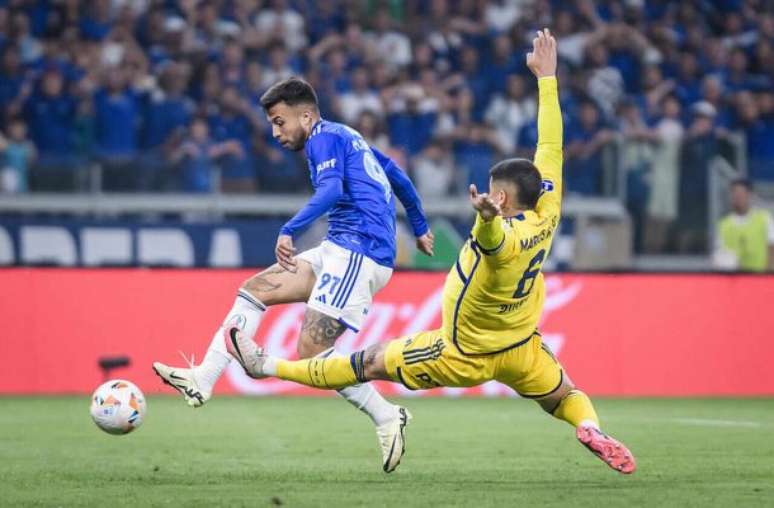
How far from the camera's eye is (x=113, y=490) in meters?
7.22

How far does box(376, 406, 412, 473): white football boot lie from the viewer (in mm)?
8125

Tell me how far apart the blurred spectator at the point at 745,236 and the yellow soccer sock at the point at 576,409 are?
899 centimetres

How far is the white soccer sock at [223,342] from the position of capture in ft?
28.0

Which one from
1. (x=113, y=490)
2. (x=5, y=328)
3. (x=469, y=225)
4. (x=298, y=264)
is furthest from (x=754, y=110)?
(x=113, y=490)

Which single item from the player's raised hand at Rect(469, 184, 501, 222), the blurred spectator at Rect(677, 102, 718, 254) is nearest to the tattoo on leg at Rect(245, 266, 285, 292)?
the player's raised hand at Rect(469, 184, 501, 222)

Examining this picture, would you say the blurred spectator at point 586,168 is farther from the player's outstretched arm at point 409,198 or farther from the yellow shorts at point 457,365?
the yellow shorts at point 457,365

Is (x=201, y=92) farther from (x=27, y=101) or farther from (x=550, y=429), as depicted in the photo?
(x=550, y=429)

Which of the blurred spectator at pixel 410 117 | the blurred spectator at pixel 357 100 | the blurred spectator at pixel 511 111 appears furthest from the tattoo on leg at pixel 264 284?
the blurred spectator at pixel 511 111

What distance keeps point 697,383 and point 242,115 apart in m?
6.52

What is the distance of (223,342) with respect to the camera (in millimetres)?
8695

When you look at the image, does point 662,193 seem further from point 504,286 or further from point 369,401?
point 504,286

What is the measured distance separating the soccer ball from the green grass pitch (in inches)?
9.9

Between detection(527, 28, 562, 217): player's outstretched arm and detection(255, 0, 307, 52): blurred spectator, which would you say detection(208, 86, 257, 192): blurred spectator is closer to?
detection(255, 0, 307, 52): blurred spectator

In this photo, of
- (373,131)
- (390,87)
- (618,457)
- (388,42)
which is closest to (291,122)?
(618,457)
